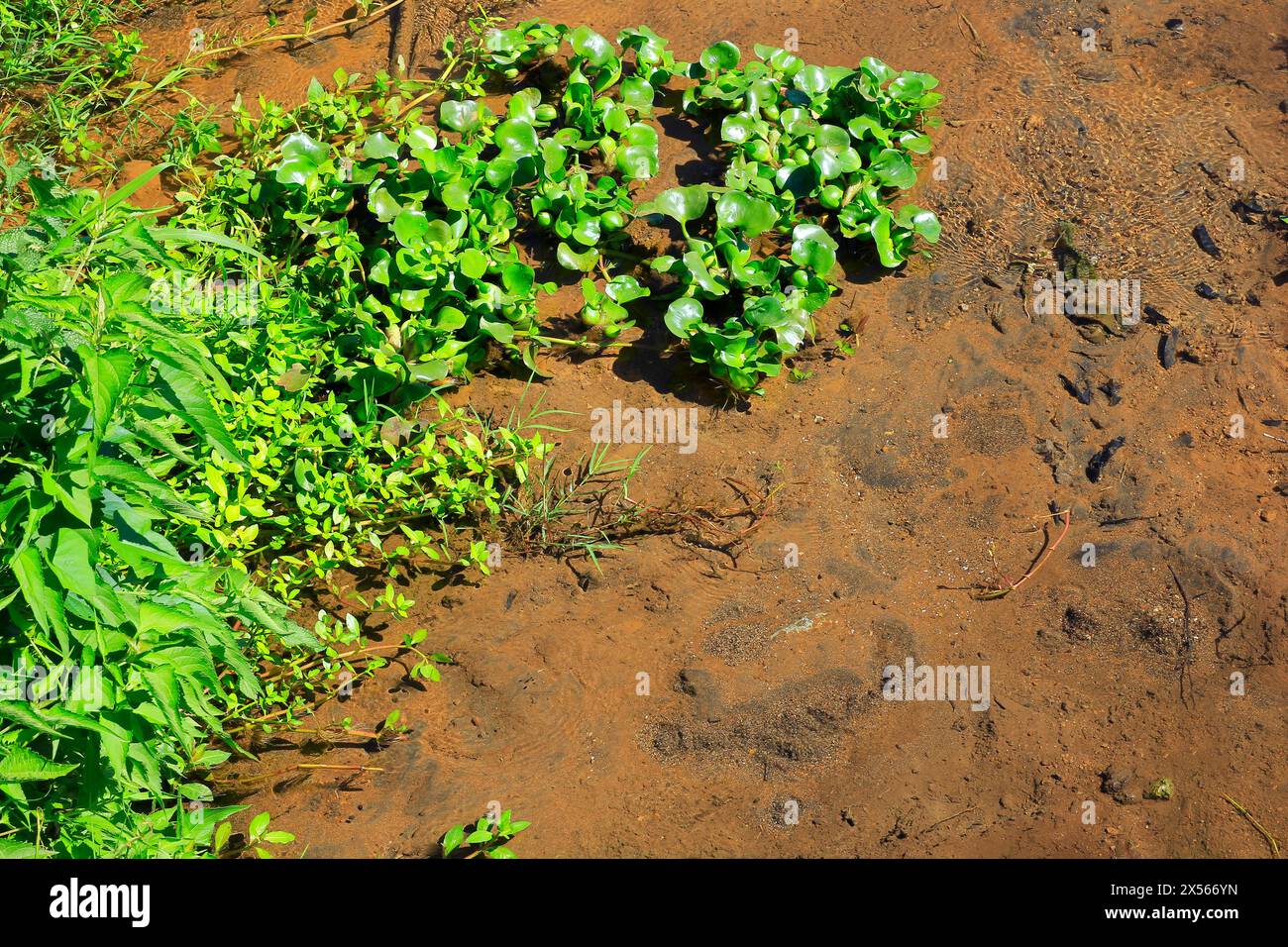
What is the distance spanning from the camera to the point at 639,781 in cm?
321

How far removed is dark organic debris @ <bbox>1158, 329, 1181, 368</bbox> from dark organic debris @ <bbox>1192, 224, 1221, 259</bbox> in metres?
0.42

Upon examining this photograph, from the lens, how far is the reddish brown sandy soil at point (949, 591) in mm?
3143

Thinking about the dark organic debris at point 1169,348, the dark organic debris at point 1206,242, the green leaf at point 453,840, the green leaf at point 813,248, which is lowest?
the green leaf at point 453,840

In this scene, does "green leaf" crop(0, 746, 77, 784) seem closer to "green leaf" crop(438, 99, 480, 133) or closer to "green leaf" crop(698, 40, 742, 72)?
"green leaf" crop(438, 99, 480, 133)

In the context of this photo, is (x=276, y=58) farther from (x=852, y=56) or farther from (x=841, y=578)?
(x=841, y=578)

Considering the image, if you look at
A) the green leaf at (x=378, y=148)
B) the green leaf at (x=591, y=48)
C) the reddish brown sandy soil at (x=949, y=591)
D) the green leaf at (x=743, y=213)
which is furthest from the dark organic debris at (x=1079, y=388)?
the green leaf at (x=378, y=148)

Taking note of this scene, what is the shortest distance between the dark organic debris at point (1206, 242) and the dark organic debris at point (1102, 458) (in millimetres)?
972

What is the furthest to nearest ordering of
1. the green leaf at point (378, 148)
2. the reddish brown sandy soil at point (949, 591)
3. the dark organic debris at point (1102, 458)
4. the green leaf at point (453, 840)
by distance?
the green leaf at point (378, 148)
the dark organic debris at point (1102, 458)
the reddish brown sandy soil at point (949, 591)
the green leaf at point (453, 840)

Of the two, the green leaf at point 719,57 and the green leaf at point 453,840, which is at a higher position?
the green leaf at point 719,57

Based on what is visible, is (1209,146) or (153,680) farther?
(1209,146)

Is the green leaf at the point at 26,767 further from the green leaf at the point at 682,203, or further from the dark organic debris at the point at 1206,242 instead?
the dark organic debris at the point at 1206,242

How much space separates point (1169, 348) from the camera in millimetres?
3951

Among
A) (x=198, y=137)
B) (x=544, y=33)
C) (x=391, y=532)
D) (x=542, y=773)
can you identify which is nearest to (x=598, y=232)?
(x=544, y=33)
